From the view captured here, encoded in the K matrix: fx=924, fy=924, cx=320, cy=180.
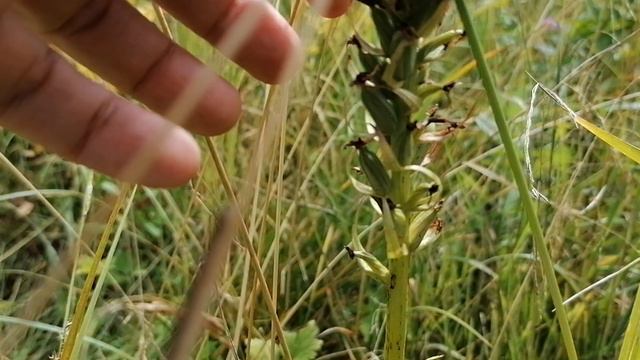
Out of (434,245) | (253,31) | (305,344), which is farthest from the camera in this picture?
(434,245)

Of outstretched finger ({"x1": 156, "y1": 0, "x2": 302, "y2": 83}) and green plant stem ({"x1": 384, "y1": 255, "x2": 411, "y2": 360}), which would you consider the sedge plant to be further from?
outstretched finger ({"x1": 156, "y1": 0, "x2": 302, "y2": 83})

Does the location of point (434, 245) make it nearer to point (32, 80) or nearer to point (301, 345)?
point (301, 345)

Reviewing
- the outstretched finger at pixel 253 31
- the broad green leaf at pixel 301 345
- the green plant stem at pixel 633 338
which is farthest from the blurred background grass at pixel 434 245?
the green plant stem at pixel 633 338

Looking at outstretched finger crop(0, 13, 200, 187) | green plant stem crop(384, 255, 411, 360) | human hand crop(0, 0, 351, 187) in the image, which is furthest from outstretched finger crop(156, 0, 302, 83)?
green plant stem crop(384, 255, 411, 360)

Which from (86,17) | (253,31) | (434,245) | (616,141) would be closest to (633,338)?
(616,141)

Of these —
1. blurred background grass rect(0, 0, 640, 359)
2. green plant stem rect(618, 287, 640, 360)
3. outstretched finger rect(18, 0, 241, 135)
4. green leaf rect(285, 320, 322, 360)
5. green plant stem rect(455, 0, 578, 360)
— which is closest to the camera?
green plant stem rect(455, 0, 578, 360)

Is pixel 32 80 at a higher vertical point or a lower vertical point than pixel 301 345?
higher

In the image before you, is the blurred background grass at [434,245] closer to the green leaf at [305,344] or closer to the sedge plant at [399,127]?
the green leaf at [305,344]
